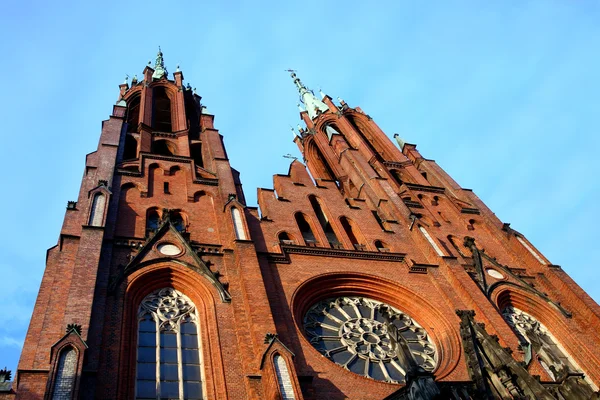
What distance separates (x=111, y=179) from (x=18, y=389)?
9.97 m

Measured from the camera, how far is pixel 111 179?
20734 mm

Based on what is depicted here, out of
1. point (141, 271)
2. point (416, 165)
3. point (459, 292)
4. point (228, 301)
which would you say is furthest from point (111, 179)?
point (416, 165)

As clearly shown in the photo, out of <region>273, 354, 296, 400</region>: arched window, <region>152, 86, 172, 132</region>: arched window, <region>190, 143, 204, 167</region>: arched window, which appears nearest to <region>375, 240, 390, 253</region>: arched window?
<region>190, 143, 204, 167</region>: arched window

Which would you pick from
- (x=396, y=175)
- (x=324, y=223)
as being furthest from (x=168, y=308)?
(x=396, y=175)

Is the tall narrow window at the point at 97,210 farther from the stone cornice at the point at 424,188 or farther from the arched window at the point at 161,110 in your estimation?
the stone cornice at the point at 424,188

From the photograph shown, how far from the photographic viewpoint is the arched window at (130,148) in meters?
25.5

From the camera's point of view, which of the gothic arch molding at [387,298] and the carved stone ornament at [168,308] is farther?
the gothic arch molding at [387,298]

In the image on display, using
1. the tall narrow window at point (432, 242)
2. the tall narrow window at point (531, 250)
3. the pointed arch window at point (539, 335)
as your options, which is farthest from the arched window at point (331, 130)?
the pointed arch window at point (539, 335)

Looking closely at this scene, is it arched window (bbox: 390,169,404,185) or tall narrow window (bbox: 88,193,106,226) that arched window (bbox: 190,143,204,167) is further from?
arched window (bbox: 390,169,404,185)

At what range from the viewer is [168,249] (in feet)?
59.4

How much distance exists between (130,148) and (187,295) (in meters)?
11.2

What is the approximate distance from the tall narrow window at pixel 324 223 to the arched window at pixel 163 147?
6.82 m

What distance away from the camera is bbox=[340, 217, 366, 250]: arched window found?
22.2 m

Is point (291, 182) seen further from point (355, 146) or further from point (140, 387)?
point (140, 387)
